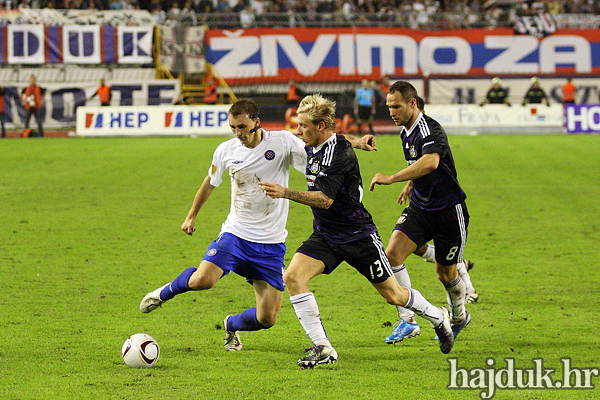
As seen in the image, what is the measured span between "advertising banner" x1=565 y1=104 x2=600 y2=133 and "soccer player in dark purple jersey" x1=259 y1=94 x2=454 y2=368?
2579 cm

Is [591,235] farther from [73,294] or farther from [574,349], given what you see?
[73,294]

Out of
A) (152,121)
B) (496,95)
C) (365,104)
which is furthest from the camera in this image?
(496,95)

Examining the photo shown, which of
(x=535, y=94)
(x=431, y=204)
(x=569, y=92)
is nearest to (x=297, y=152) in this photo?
(x=431, y=204)

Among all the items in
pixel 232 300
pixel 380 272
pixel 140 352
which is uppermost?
pixel 380 272

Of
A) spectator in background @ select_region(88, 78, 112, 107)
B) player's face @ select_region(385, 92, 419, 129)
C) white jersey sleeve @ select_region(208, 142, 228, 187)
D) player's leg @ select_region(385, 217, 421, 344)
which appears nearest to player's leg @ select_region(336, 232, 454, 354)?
player's leg @ select_region(385, 217, 421, 344)

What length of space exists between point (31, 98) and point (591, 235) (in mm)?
Answer: 22660

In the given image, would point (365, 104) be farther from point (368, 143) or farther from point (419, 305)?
point (419, 305)

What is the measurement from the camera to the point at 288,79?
34719 millimetres

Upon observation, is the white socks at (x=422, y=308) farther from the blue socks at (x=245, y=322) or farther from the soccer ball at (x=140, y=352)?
the soccer ball at (x=140, y=352)

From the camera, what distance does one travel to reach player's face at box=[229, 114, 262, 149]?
21.3 feet

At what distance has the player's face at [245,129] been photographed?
21.3ft

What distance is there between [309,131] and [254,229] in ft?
3.52

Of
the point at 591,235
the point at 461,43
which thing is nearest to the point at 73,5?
the point at 461,43

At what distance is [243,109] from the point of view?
650cm
